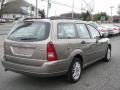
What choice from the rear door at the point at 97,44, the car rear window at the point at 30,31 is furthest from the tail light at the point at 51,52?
the rear door at the point at 97,44

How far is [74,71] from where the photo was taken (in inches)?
221

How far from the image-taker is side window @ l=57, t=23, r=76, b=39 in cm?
520

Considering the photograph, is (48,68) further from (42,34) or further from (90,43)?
(90,43)

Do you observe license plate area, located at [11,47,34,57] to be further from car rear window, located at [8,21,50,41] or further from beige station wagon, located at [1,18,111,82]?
car rear window, located at [8,21,50,41]

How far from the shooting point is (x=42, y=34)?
4977 mm

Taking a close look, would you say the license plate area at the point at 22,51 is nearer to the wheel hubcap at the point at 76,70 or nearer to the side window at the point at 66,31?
the side window at the point at 66,31

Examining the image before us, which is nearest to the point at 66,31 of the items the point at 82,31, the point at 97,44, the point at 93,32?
the point at 82,31

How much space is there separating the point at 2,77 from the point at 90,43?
2636mm

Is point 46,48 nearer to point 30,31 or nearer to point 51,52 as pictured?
point 51,52

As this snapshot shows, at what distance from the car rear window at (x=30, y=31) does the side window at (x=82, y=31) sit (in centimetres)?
117

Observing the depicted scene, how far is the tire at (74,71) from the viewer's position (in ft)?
17.8

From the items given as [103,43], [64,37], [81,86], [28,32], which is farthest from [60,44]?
[103,43]

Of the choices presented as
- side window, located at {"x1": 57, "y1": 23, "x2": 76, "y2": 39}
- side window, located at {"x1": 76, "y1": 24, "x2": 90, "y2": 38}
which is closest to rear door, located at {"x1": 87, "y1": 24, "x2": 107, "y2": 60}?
side window, located at {"x1": 76, "y1": 24, "x2": 90, "y2": 38}

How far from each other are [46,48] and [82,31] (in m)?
1.67
